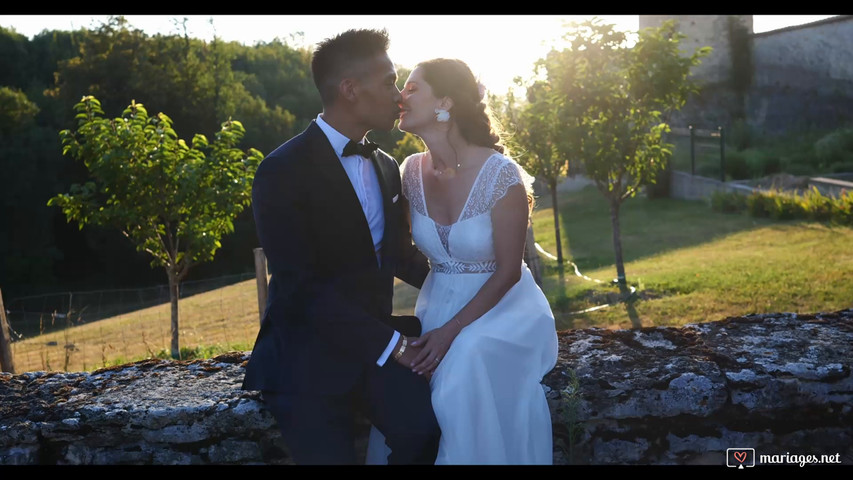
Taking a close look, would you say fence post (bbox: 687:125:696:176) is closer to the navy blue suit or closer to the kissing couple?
the kissing couple

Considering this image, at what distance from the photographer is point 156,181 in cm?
1134

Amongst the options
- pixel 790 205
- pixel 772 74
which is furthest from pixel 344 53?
pixel 772 74

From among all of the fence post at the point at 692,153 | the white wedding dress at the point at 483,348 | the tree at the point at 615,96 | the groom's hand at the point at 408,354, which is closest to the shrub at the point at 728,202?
the fence post at the point at 692,153

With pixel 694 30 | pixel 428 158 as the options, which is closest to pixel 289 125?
pixel 694 30

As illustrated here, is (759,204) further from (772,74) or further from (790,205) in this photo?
(772,74)

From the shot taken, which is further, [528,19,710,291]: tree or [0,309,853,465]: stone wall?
[528,19,710,291]: tree

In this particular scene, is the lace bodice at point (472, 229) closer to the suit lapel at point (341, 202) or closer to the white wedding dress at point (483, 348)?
the white wedding dress at point (483, 348)

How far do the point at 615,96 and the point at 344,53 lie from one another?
9.38 meters

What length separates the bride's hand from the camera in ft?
9.94

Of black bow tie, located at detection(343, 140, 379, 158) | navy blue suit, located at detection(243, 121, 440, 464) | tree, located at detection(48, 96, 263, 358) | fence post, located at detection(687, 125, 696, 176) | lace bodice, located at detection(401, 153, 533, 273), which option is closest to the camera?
navy blue suit, located at detection(243, 121, 440, 464)

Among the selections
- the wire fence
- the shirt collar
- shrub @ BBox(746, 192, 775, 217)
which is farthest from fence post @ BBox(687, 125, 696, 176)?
the shirt collar

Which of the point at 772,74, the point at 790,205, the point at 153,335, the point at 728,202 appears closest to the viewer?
the point at 153,335

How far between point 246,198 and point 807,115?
65.8 ft

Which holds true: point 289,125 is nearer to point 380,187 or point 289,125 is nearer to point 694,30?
point 694,30
